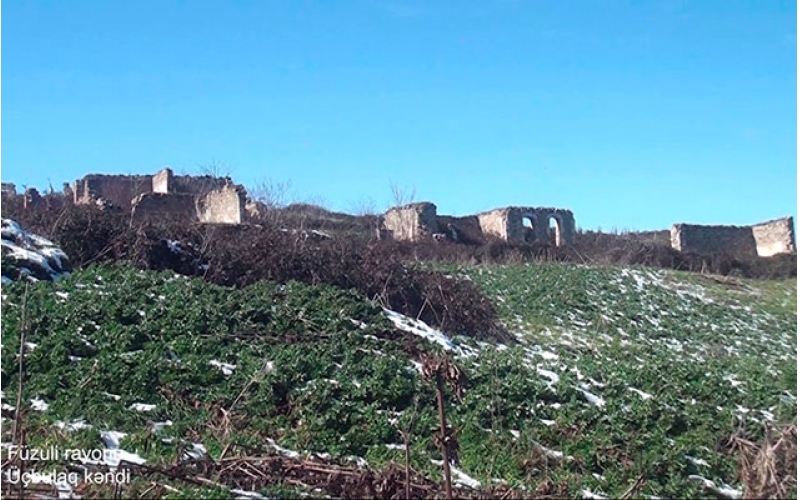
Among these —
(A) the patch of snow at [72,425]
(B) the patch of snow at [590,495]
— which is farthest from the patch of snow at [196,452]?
(B) the patch of snow at [590,495]

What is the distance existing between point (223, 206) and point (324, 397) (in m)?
22.1

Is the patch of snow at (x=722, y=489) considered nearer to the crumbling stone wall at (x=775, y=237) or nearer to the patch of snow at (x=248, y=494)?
the patch of snow at (x=248, y=494)

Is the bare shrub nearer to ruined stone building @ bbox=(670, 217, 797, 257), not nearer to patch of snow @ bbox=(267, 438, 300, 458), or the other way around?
patch of snow @ bbox=(267, 438, 300, 458)

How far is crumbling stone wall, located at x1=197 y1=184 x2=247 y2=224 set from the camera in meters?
28.7

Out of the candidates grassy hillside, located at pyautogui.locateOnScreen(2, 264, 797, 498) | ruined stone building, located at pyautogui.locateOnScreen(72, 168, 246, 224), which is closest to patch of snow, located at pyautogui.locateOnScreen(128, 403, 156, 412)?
grassy hillside, located at pyautogui.locateOnScreen(2, 264, 797, 498)

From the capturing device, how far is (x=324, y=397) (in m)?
8.37

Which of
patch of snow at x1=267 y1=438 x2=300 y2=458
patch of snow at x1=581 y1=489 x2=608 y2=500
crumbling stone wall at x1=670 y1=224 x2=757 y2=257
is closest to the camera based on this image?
patch of snow at x1=581 y1=489 x2=608 y2=500

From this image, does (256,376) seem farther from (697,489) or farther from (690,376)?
(690,376)

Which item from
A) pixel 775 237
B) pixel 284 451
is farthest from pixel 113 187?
pixel 284 451

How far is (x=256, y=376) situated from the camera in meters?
8.70

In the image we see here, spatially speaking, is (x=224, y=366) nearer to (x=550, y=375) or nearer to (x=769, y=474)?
(x=550, y=375)

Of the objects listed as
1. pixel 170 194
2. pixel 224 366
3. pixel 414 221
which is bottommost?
pixel 224 366

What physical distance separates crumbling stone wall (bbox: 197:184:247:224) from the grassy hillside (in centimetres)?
1592

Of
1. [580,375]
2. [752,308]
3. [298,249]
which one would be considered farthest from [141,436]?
[752,308]
